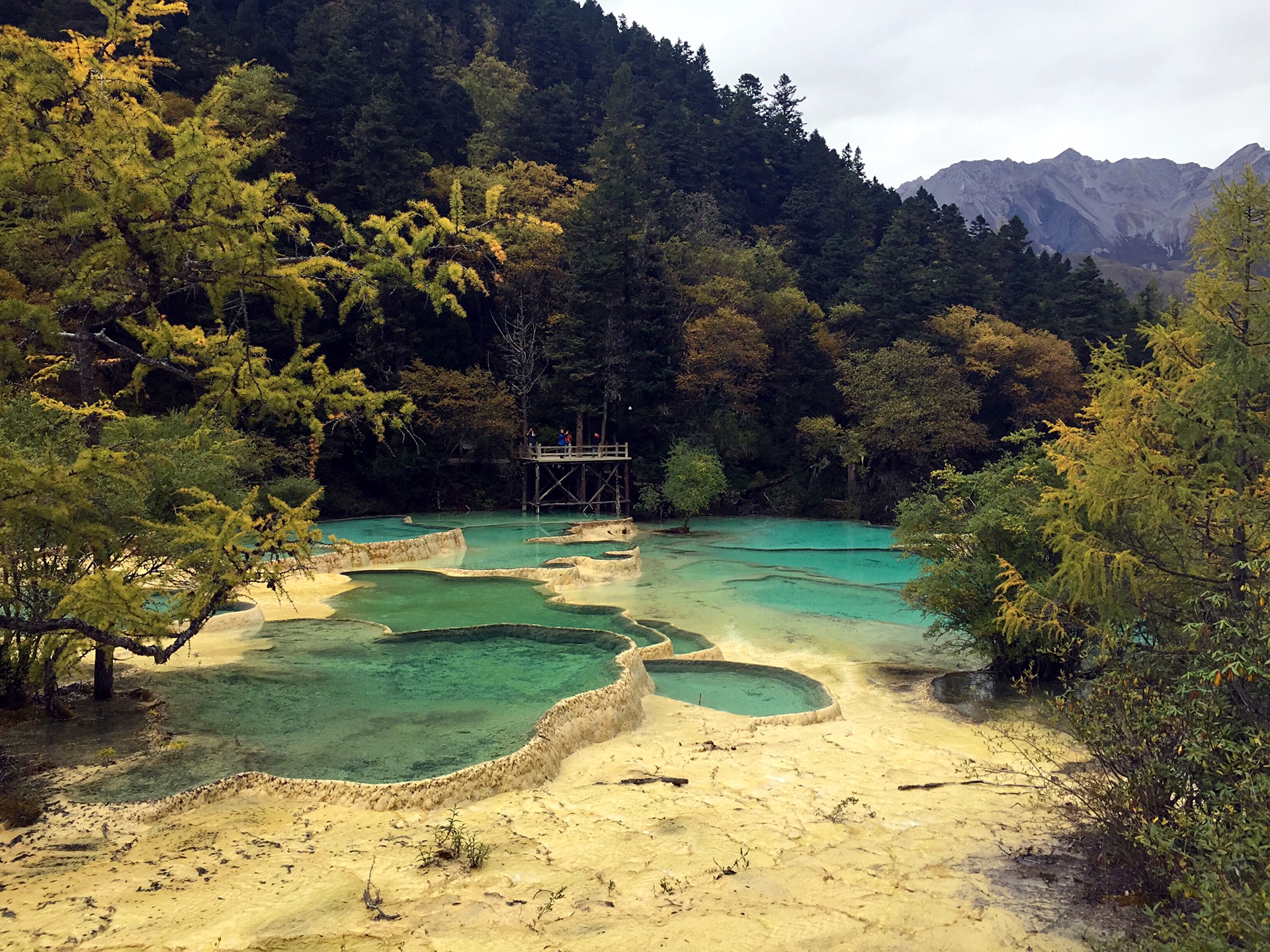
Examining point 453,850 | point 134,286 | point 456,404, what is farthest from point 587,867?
point 456,404

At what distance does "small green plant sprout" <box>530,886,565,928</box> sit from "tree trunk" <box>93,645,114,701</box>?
6261mm

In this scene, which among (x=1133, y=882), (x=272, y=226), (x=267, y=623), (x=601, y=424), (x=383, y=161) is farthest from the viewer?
(x=601, y=424)

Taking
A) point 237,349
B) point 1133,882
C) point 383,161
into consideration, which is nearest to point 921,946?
point 1133,882

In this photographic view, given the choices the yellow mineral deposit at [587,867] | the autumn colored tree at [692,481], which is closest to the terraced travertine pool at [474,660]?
the yellow mineral deposit at [587,867]

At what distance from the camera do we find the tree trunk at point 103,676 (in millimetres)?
8977

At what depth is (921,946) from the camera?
4.75 metres

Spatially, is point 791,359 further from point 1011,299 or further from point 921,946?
point 921,946

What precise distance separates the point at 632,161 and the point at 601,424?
42.1ft

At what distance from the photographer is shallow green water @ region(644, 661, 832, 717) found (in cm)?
1158

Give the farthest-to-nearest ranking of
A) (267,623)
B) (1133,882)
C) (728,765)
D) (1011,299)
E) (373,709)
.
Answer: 1. (1011,299)
2. (267,623)
3. (373,709)
4. (728,765)
5. (1133,882)

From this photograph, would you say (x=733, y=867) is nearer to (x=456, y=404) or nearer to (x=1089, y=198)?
(x=456, y=404)

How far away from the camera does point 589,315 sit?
34531 mm

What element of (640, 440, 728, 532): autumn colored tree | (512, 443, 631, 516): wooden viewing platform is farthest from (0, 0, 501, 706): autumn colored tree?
(512, 443, 631, 516): wooden viewing platform

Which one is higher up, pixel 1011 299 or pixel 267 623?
pixel 1011 299
